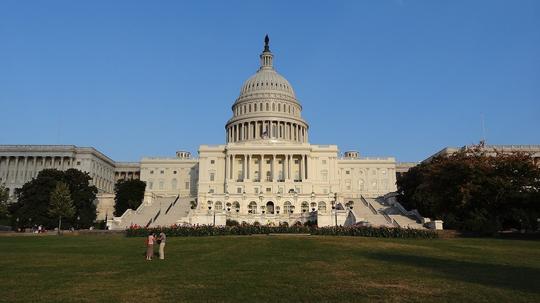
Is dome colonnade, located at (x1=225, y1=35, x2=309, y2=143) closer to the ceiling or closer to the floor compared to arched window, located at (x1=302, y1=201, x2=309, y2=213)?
closer to the ceiling

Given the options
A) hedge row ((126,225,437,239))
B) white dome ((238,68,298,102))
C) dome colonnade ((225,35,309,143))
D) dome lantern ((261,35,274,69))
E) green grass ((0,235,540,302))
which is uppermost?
dome lantern ((261,35,274,69))

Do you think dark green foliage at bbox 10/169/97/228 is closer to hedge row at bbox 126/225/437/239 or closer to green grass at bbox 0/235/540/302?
hedge row at bbox 126/225/437/239

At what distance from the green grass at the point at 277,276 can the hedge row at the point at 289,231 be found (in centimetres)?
1480

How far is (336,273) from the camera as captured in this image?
740 inches

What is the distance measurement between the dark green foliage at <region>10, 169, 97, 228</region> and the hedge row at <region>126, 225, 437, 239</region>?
2790cm

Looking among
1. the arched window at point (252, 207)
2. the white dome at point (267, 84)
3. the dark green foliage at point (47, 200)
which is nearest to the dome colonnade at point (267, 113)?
the white dome at point (267, 84)

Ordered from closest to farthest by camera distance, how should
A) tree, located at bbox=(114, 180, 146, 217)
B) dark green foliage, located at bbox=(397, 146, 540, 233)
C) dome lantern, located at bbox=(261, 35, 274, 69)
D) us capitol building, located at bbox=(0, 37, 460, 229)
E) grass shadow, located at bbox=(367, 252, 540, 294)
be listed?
grass shadow, located at bbox=(367, 252, 540, 294)
dark green foliage, located at bbox=(397, 146, 540, 233)
us capitol building, located at bbox=(0, 37, 460, 229)
tree, located at bbox=(114, 180, 146, 217)
dome lantern, located at bbox=(261, 35, 274, 69)

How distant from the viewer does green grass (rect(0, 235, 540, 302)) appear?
1412cm

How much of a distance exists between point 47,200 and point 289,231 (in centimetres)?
4074

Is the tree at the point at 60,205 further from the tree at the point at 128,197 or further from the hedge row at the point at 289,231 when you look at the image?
the tree at the point at 128,197

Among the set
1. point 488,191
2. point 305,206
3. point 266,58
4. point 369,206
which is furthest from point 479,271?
point 266,58

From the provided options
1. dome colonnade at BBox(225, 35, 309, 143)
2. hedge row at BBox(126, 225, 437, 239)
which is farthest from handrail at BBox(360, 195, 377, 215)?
hedge row at BBox(126, 225, 437, 239)

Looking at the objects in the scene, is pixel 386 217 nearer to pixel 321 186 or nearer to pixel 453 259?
pixel 321 186

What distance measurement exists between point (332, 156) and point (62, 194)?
198 ft
